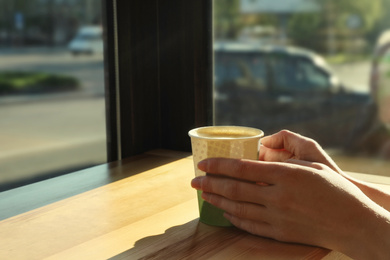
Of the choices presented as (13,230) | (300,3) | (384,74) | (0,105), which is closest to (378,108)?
(384,74)

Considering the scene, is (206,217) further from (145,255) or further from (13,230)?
(13,230)

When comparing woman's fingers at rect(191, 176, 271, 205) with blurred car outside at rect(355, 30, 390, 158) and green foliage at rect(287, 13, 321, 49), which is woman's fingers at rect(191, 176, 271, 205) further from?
green foliage at rect(287, 13, 321, 49)

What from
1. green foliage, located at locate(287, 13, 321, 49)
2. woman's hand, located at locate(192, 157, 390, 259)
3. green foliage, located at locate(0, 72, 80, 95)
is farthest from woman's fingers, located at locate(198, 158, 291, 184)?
green foliage, located at locate(0, 72, 80, 95)

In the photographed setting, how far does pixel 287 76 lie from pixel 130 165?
5.65 m

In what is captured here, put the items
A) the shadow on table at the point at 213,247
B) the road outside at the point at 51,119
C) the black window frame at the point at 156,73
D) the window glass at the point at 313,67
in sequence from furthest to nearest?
the road outside at the point at 51,119 → the window glass at the point at 313,67 → the black window frame at the point at 156,73 → the shadow on table at the point at 213,247

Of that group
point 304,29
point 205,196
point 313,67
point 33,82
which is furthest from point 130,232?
point 33,82

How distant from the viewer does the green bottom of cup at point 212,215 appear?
58 cm

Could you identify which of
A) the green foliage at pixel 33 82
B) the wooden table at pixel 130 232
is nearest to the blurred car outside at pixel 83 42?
the green foliage at pixel 33 82

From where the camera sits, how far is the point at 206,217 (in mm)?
591

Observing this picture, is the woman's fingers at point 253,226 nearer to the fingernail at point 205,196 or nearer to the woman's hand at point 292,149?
the fingernail at point 205,196

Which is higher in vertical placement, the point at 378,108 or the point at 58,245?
the point at 58,245

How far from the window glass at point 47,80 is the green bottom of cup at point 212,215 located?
582cm

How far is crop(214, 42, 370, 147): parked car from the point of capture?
603 cm

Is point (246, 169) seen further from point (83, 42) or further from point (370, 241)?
point (83, 42)
